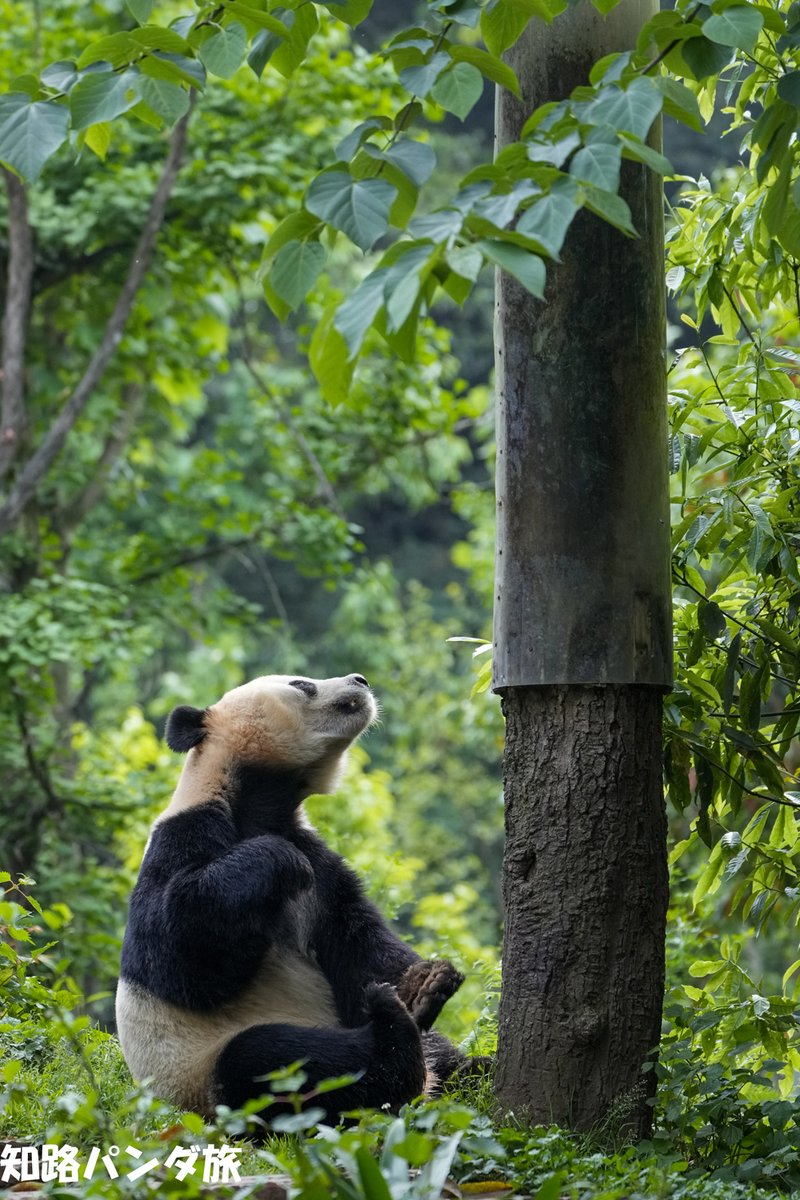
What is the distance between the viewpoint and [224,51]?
2.53m

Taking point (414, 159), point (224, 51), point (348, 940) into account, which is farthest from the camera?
point (348, 940)

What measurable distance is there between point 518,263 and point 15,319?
6781 millimetres

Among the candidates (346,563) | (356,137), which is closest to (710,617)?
(356,137)

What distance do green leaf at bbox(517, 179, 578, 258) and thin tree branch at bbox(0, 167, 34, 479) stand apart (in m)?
6.41

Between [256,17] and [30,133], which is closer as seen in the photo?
[30,133]

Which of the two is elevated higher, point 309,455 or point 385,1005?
point 309,455

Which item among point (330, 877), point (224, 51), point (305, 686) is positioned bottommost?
point (330, 877)

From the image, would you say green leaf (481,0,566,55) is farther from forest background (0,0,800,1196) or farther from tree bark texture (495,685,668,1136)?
tree bark texture (495,685,668,1136)

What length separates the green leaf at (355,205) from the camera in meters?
2.01

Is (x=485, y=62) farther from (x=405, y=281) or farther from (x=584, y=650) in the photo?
(x=584, y=650)

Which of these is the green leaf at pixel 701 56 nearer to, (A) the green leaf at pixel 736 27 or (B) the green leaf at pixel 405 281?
(A) the green leaf at pixel 736 27

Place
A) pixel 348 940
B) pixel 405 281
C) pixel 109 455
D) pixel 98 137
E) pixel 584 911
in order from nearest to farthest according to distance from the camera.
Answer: pixel 405 281
pixel 98 137
pixel 584 911
pixel 348 940
pixel 109 455

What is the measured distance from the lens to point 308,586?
21328mm

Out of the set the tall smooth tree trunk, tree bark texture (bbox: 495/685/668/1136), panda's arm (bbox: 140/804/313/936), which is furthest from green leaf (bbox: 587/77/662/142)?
panda's arm (bbox: 140/804/313/936)
